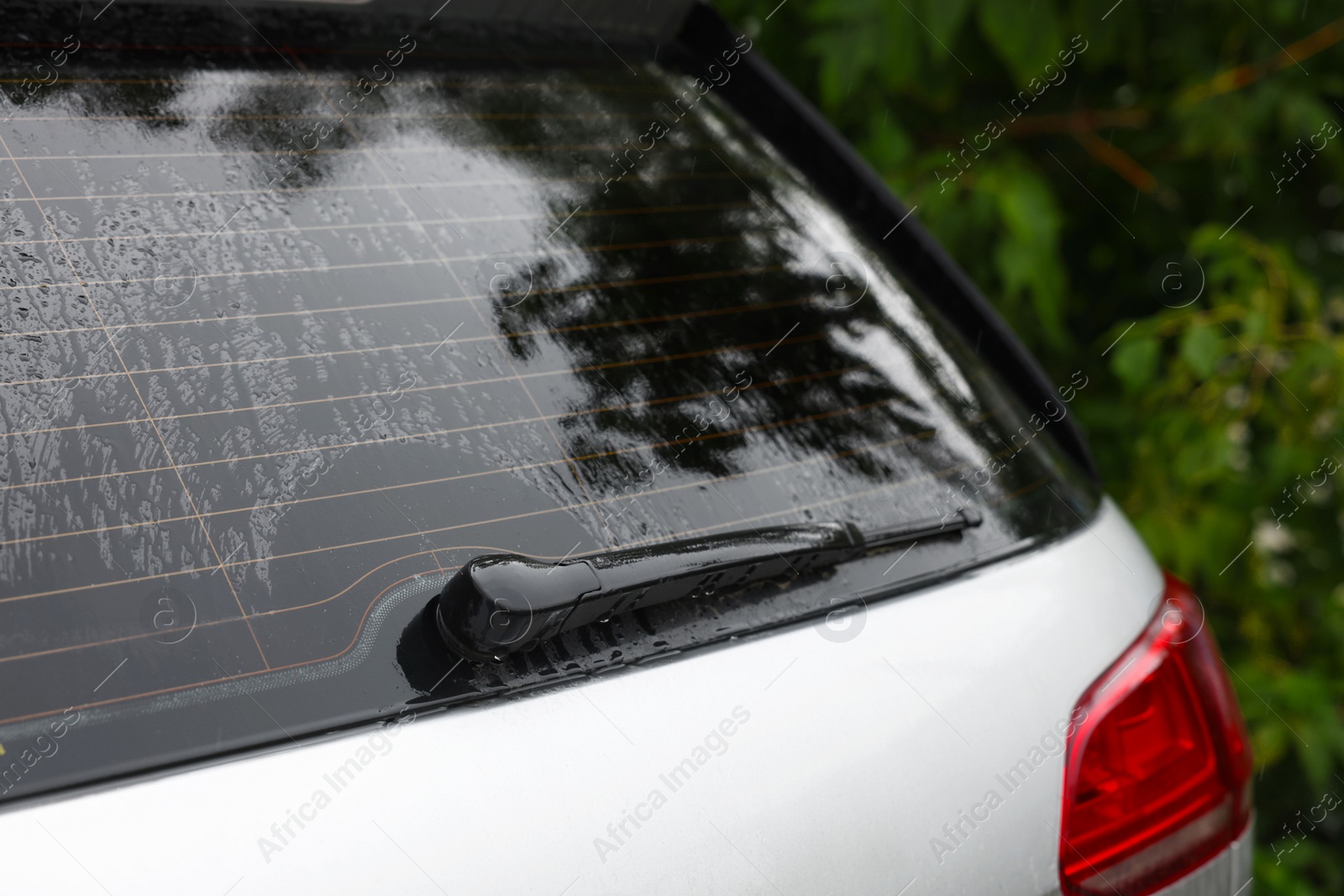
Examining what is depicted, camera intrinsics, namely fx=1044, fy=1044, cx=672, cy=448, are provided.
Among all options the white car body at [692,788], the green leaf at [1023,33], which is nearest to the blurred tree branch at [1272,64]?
the green leaf at [1023,33]

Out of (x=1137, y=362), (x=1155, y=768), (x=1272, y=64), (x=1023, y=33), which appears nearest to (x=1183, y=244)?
(x=1272, y=64)

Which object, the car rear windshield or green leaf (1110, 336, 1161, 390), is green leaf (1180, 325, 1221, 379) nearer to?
green leaf (1110, 336, 1161, 390)

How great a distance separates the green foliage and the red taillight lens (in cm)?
134

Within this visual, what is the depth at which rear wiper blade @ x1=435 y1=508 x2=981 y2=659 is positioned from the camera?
3.32ft

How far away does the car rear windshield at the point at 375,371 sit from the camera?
971 millimetres

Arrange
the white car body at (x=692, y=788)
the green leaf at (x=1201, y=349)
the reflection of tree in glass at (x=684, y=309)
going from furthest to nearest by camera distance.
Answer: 1. the green leaf at (x=1201, y=349)
2. the reflection of tree in glass at (x=684, y=309)
3. the white car body at (x=692, y=788)

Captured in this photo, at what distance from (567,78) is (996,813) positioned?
4.04ft

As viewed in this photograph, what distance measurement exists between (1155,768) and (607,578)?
34.7 inches

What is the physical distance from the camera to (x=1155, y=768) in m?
1.46

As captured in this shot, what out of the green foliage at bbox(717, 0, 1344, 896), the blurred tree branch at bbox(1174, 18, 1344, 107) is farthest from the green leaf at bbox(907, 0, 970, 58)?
the blurred tree branch at bbox(1174, 18, 1344, 107)

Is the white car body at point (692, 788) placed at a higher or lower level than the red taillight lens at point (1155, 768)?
higher

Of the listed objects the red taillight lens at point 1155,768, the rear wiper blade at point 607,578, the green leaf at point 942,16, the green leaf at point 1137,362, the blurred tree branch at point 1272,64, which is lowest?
the red taillight lens at point 1155,768

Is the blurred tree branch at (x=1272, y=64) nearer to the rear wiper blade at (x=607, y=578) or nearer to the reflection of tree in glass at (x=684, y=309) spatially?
the reflection of tree in glass at (x=684, y=309)

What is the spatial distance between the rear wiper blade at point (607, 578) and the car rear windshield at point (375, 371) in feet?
0.10
